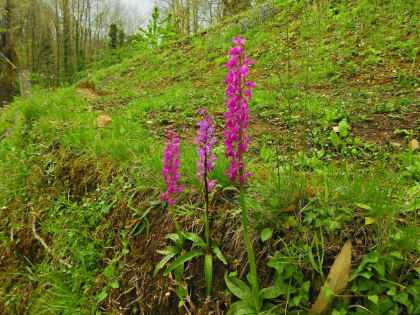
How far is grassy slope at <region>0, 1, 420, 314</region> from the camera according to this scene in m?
1.25

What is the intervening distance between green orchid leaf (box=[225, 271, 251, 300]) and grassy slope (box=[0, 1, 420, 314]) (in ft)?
0.27

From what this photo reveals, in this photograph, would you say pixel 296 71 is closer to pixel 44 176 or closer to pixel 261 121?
pixel 261 121

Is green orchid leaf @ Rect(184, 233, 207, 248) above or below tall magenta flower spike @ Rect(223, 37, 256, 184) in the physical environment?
below

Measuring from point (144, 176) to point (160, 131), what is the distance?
1784mm

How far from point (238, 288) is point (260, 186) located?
0.60m

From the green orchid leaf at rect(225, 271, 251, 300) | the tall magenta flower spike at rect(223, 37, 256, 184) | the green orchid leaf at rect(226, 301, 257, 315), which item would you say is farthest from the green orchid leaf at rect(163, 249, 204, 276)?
the tall magenta flower spike at rect(223, 37, 256, 184)

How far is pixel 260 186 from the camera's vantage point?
5.27 feet

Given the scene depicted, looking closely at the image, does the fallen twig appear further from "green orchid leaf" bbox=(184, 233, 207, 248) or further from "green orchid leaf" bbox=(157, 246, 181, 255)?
"green orchid leaf" bbox=(184, 233, 207, 248)

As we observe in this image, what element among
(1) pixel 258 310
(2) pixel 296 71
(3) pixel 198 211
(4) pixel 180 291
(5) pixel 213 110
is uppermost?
(2) pixel 296 71

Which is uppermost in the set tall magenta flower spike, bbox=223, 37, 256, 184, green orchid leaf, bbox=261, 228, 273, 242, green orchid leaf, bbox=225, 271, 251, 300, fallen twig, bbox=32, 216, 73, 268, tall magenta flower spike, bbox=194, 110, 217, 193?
tall magenta flower spike, bbox=223, 37, 256, 184

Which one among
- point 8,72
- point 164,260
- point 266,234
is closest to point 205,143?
point 266,234

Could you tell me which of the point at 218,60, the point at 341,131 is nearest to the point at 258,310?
the point at 341,131

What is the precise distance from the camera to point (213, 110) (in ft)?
14.5

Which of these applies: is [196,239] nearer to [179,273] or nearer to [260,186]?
[179,273]
